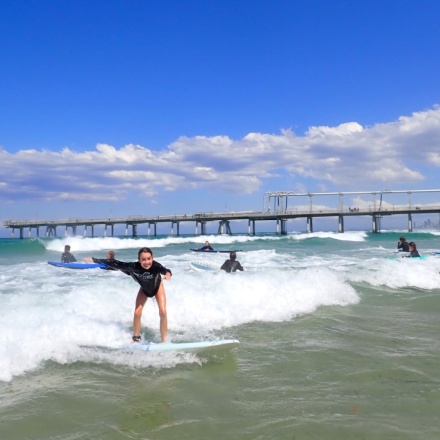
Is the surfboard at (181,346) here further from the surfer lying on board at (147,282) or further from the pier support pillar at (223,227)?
the pier support pillar at (223,227)

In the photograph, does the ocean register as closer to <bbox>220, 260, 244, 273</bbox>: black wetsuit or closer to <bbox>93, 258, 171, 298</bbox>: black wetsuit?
<bbox>93, 258, 171, 298</bbox>: black wetsuit

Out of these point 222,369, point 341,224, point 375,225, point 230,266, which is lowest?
point 222,369

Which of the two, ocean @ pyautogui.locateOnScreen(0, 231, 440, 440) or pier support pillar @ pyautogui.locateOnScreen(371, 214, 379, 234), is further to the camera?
pier support pillar @ pyautogui.locateOnScreen(371, 214, 379, 234)

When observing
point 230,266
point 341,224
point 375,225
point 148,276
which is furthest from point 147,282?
point 375,225

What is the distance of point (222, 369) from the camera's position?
5.71m

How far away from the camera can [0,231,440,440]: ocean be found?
404 cm

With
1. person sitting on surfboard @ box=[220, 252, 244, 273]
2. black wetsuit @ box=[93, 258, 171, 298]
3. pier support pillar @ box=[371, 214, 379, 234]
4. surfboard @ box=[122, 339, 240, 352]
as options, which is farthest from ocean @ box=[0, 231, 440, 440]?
pier support pillar @ box=[371, 214, 379, 234]

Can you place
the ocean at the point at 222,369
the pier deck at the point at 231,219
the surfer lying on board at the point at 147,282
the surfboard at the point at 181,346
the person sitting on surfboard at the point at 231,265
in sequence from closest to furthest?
the ocean at the point at 222,369 < the surfboard at the point at 181,346 < the surfer lying on board at the point at 147,282 < the person sitting on surfboard at the point at 231,265 < the pier deck at the point at 231,219

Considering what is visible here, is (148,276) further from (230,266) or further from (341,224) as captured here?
(341,224)

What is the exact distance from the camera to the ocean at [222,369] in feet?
13.3

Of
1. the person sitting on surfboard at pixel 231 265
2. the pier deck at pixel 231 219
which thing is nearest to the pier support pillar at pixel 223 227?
the pier deck at pixel 231 219

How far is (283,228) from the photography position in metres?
Result: 72.1

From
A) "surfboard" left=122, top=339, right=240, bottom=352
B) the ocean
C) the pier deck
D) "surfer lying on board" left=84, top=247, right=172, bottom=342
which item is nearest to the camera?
the ocean

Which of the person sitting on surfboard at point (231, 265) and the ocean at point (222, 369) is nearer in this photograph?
the ocean at point (222, 369)
